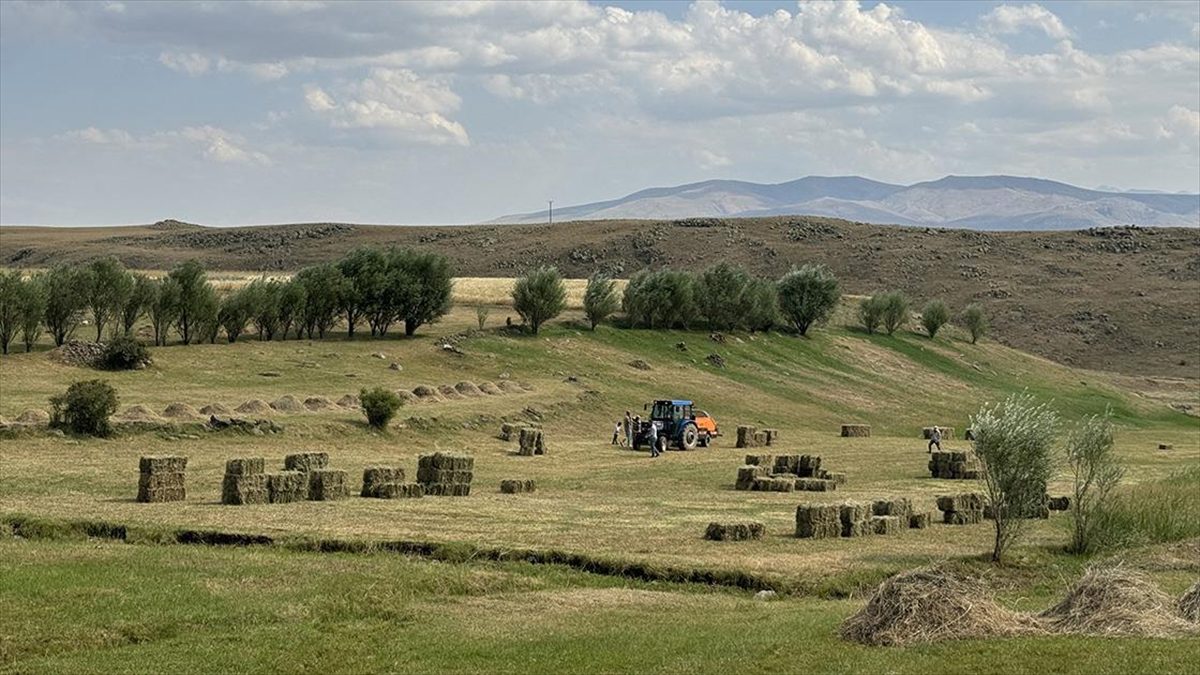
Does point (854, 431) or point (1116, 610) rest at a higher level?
point (1116, 610)

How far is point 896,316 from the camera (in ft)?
377

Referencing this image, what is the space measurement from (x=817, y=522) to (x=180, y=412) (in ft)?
95.3

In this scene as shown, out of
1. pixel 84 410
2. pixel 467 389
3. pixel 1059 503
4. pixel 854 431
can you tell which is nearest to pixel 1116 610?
pixel 1059 503

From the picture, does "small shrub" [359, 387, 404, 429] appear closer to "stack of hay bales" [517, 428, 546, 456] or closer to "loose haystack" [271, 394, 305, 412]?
"loose haystack" [271, 394, 305, 412]

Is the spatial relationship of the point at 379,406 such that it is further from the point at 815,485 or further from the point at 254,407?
the point at 815,485

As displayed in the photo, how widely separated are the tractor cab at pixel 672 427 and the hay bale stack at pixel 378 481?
2118 centimetres

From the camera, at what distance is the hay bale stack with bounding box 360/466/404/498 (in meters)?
41.3

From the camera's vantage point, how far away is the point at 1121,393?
355 ft

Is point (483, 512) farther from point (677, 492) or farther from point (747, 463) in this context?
point (747, 463)

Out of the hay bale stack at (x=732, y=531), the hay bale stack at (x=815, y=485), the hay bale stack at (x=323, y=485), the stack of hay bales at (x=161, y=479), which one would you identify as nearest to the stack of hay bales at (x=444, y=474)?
the hay bale stack at (x=323, y=485)

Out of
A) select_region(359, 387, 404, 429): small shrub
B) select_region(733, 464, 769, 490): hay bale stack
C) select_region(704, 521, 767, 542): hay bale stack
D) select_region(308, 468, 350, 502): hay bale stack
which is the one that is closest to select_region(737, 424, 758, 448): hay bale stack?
select_region(359, 387, 404, 429): small shrub

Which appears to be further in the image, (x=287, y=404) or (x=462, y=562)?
(x=287, y=404)

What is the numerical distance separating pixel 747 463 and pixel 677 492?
6547 mm

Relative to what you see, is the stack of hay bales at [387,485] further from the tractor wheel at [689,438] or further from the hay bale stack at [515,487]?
the tractor wheel at [689,438]
